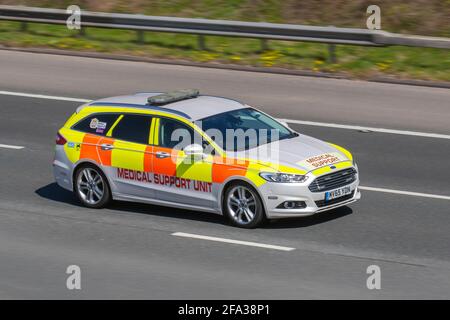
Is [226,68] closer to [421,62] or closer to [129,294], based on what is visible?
[421,62]

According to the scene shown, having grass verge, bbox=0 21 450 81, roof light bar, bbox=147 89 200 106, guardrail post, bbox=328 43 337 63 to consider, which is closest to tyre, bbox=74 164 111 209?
roof light bar, bbox=147 89 200 106

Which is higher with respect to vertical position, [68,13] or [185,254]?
[68,13]

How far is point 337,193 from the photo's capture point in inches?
579

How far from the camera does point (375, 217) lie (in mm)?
15180

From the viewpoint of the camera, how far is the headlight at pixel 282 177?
14383 mm

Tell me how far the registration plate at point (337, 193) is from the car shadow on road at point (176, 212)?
469 millimetres

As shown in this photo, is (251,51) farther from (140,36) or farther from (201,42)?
(140,36)

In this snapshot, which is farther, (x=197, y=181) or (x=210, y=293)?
(x=197, y=181)

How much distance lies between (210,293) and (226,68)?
12613mm

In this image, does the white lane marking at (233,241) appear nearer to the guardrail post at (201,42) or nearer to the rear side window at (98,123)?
the rear side window at (98,123)

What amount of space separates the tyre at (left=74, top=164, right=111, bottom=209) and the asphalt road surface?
0.69ft

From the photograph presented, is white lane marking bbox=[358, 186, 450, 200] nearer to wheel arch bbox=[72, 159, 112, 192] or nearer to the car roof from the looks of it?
the car roof

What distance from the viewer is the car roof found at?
50.4 feet
